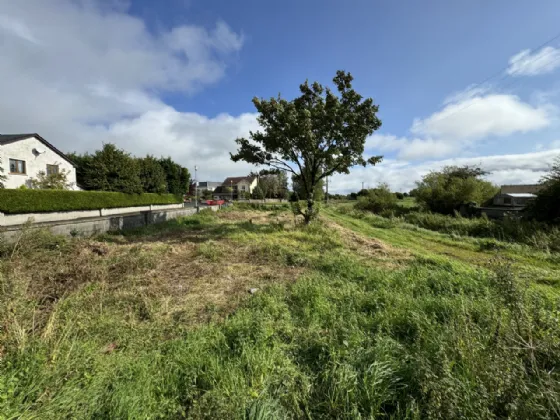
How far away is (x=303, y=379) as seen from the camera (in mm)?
2359

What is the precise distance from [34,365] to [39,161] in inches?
1055

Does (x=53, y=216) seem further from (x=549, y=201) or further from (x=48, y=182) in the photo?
(x=549, y=201)

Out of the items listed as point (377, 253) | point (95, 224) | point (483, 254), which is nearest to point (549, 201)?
point (483, 254)

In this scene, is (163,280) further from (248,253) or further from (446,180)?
(446,180)

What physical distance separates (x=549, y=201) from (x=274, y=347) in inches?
783

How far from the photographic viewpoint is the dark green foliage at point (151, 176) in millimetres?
23562

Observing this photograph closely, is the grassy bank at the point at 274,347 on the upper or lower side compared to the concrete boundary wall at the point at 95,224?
lower

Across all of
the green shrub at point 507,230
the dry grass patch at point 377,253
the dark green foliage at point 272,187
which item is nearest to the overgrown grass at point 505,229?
the green shrub at point 507,230

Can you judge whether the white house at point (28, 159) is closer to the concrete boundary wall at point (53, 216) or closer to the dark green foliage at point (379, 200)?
the concrete boundary wall at point (53, 216)

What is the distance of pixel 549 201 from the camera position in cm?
1386

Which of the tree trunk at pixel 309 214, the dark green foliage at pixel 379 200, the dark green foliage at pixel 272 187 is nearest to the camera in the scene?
the tree trunk at pixel 309 214

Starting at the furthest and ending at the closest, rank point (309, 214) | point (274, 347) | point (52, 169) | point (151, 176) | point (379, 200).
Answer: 1. point (379, 200)
2. point (151, 176)
3. point (52, 169)
4. point (309, 214)
5. point (274, 347)

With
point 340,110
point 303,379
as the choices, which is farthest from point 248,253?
point 340,110

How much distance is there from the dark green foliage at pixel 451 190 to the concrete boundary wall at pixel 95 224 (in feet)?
83.6
